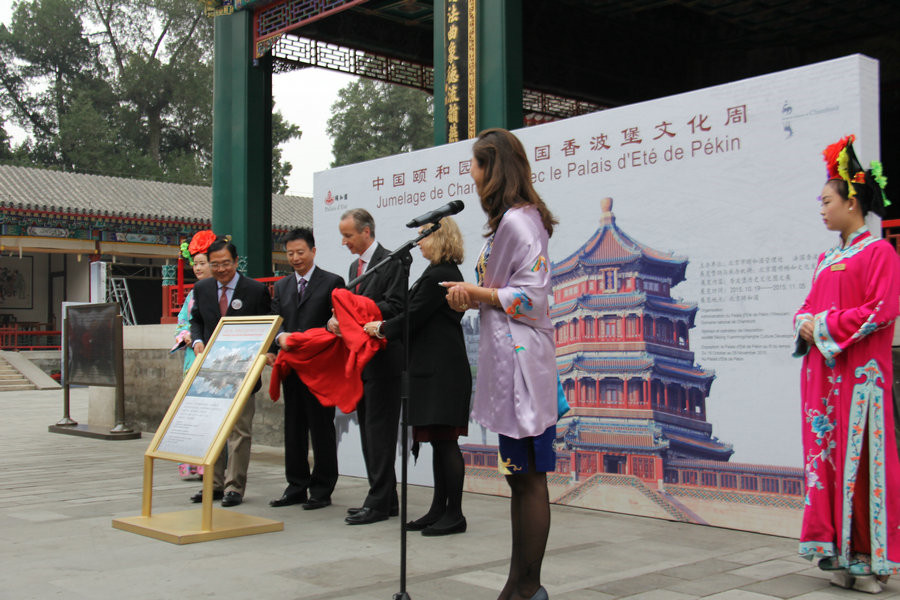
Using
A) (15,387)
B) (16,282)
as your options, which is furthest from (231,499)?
(16,282)

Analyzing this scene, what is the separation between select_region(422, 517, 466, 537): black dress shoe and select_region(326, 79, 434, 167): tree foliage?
3398 centimetres

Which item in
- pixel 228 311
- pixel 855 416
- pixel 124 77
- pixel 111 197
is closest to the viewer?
pixel 855 416

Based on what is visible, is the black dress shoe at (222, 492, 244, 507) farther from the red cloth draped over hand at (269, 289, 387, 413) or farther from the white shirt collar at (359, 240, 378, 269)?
the white shirt collar at (359, 240, 378, 269)

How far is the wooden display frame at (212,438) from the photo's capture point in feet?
13.8

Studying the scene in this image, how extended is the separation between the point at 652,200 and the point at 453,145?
1.54 m

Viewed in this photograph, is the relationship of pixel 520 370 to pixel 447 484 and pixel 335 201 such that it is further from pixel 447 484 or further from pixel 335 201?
pixel 335 201

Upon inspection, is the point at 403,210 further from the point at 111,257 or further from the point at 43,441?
the point at 111,257

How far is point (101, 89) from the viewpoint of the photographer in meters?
35.5

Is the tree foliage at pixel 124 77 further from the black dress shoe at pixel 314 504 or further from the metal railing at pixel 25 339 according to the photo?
the black dress shoe at pixel 314 504

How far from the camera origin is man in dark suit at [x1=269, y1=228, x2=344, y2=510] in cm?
509

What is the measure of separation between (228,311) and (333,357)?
85 cm

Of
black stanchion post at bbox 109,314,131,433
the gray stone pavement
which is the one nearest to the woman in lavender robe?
the gray stone pavement

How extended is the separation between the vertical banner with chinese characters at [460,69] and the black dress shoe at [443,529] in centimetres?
431

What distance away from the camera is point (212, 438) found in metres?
4.26
